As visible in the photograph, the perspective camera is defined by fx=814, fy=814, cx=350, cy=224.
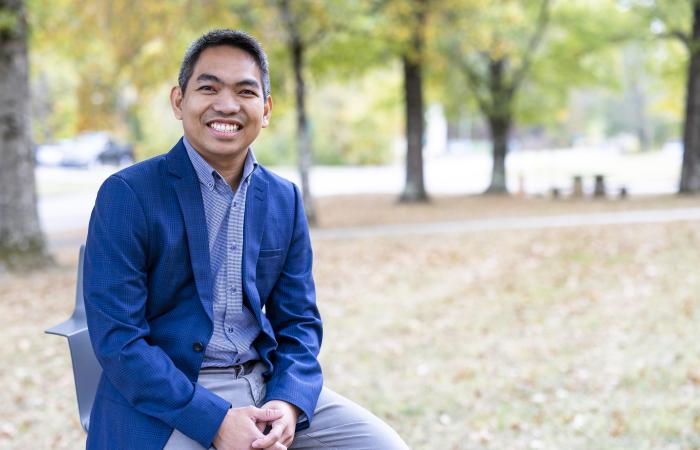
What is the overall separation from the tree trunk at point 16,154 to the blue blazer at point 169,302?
27.4ft

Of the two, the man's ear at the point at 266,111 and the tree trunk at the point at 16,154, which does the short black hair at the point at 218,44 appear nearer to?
the man's ear at the point at 266,111

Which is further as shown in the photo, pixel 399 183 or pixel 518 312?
pixel 399 183

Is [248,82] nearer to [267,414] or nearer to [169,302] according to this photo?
[169,302]

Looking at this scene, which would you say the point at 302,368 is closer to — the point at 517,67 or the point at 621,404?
the point at 621,404

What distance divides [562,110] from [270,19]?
46.9 feet

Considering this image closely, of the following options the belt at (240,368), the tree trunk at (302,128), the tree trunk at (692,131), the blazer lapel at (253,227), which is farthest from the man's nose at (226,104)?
the tree trunk at (692,131)

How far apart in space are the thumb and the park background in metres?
2.79

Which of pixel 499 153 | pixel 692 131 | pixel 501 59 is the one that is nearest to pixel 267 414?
pixel 692 131

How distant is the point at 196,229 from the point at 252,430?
61 cm

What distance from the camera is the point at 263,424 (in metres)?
2.36

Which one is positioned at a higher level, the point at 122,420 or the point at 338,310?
the point at 122,420

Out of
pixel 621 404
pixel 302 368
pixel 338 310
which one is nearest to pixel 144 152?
pixel 338 310

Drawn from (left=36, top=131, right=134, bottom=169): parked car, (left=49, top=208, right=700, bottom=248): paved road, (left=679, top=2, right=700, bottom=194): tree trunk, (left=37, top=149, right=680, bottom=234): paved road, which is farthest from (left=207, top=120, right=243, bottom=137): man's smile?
(left=36, top=131, right=134, bottom=169): parked car

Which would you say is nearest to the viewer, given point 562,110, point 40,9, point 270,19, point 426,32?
point 40,9
